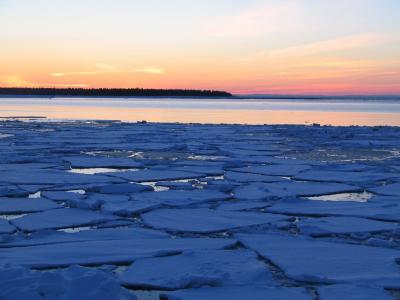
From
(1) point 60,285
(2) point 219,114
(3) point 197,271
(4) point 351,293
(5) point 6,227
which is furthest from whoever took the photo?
(2) point 219,114

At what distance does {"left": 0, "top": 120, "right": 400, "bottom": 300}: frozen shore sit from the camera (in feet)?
6.69

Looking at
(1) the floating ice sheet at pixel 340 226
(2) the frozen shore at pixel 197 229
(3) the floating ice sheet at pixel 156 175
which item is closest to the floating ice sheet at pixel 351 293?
(2) the frozen shore at pixel 197 229

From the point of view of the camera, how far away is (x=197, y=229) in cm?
298

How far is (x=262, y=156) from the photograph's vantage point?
22.2 ft

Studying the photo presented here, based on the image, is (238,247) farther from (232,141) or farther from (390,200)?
(232,141)

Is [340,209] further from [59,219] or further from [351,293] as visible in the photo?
[59,219]

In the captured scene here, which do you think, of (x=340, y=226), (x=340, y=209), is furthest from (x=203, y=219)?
(x=340, y=209)

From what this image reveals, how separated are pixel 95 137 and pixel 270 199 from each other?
6.10 m

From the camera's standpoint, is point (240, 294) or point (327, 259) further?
point (327, 259)

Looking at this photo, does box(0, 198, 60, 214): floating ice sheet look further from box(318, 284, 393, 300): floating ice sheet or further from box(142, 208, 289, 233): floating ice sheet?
box(318, 284, 393, 300): floating ice sheet

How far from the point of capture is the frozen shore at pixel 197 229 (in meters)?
2.04

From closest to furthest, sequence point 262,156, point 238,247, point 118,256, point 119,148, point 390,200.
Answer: point 118,256 < point 238,247 < point 390,200 < point 262,156 < point 119,148

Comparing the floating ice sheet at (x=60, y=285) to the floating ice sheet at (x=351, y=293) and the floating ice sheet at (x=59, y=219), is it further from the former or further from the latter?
the floating ice sheet at (x=59, y=219)

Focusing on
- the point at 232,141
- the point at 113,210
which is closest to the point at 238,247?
the point at 113,210
